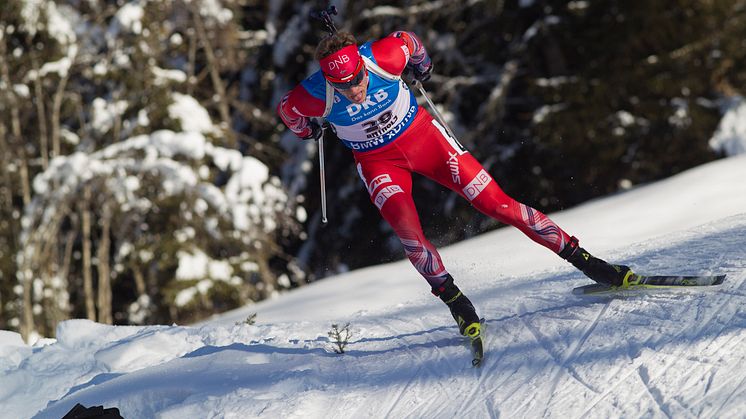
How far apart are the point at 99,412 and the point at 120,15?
36.5ft

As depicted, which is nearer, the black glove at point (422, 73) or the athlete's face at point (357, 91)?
the athlete's face at point (357, 91)

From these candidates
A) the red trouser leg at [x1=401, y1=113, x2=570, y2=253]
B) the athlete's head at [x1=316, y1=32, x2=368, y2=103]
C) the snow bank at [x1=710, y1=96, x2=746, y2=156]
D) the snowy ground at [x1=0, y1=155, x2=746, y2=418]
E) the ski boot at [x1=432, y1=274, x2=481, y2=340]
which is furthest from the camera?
the snow bank at [x1=710, y1=96, x2=746, y2=156]

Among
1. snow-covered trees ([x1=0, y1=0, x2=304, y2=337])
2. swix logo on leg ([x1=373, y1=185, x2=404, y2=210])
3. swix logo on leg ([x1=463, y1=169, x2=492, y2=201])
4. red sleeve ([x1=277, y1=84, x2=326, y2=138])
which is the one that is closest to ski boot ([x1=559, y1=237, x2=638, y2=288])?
swix logo on leg ([x1=463, y1=169, x2=492, y2=201])

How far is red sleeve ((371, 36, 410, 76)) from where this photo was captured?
4.98m

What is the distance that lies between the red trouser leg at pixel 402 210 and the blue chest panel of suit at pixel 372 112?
12cm

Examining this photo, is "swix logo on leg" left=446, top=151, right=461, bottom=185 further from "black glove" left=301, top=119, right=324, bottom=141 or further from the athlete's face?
"black glove" left=301, top=119, right=324, bottom=141

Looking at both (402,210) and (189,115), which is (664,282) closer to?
(402,210)

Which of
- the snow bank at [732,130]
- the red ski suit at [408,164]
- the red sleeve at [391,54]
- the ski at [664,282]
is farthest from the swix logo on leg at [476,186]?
the snow bank at [732,130]

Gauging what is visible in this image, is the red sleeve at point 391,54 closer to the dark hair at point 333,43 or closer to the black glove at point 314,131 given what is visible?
the dark hair at point 333,43

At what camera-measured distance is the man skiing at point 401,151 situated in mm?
4832

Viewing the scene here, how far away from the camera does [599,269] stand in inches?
193

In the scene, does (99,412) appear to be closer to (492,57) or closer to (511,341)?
(511,341)

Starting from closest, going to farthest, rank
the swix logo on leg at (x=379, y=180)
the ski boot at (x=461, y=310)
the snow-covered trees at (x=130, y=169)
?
1. the ski boot at (x=461, y=310)
2. the swix logo on leg at (x=379, y=180)
3. the snow-covered trees at (x=130, y=169)

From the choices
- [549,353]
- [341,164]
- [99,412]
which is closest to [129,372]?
[99,412]
